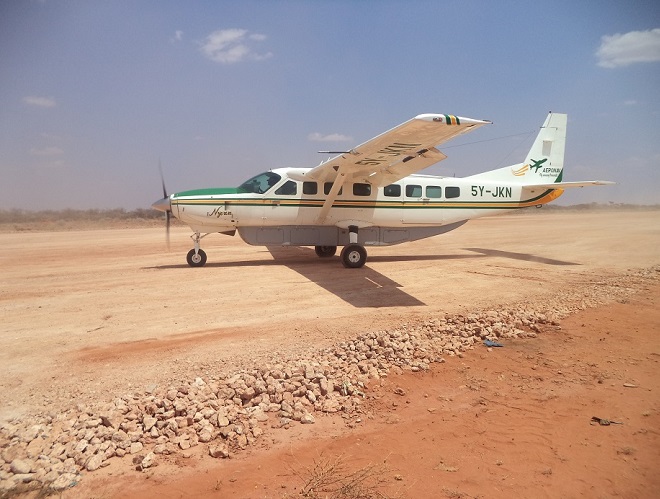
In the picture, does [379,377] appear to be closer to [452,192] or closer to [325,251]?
[325,251]

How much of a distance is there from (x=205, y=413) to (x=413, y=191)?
11240 millimetres

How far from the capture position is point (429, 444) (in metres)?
3.42

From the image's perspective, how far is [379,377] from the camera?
460cm

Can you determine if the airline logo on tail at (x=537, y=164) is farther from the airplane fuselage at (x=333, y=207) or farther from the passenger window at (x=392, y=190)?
the passenger window at (x=392, y=190)

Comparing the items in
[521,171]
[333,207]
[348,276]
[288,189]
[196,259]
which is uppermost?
[521,171]

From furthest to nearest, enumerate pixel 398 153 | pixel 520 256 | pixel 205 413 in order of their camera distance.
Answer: pixel 520 256, pixel 398 153, pixel 205 413

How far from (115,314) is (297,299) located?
10.5 feet

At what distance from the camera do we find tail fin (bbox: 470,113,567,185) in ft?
50.6

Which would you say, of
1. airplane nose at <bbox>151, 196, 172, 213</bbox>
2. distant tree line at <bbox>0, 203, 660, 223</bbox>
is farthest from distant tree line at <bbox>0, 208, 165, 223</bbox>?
airplane nose at <bbox>151, 196, 172, 213</bbox>

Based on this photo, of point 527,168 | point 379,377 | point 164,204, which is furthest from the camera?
Answer: point 527,168

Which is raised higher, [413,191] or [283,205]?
[413,191]

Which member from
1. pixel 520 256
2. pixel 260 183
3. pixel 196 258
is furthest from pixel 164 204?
pixel 520 256

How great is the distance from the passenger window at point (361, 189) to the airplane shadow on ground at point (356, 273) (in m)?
2.35

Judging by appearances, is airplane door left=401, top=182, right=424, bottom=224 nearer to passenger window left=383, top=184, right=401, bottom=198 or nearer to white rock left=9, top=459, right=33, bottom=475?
passenger window left=383, top=184, right=401, bottom=198
